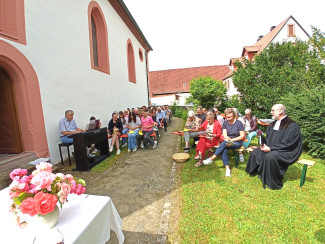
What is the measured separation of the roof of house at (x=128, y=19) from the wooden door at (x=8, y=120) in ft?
23.5

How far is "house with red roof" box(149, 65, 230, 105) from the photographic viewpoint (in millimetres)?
32406

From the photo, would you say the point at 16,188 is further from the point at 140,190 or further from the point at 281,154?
the point at 281,154

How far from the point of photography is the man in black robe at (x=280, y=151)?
3510 millimetres

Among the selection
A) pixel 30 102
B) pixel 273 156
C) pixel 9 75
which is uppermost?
pixel 9 75

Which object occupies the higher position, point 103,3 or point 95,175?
point 103,3

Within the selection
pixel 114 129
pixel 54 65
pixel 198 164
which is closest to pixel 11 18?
pixel 54 65

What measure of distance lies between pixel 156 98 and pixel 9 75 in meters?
29.1

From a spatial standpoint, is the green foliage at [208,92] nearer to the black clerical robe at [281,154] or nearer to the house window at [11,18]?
the black clerical robe at [281,154]

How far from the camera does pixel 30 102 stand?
14.5 feet

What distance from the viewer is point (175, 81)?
3481 cm

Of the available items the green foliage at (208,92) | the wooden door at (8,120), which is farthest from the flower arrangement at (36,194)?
the green foliage at (208,92)

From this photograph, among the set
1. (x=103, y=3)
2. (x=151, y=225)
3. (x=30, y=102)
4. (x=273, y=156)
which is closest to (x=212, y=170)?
(x=273, y=156)

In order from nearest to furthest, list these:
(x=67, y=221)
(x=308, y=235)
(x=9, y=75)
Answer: (x=67, y=221) → (x=308, y=235) → (x=9, y=75)

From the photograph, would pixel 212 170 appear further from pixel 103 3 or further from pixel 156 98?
pixel 156 98
